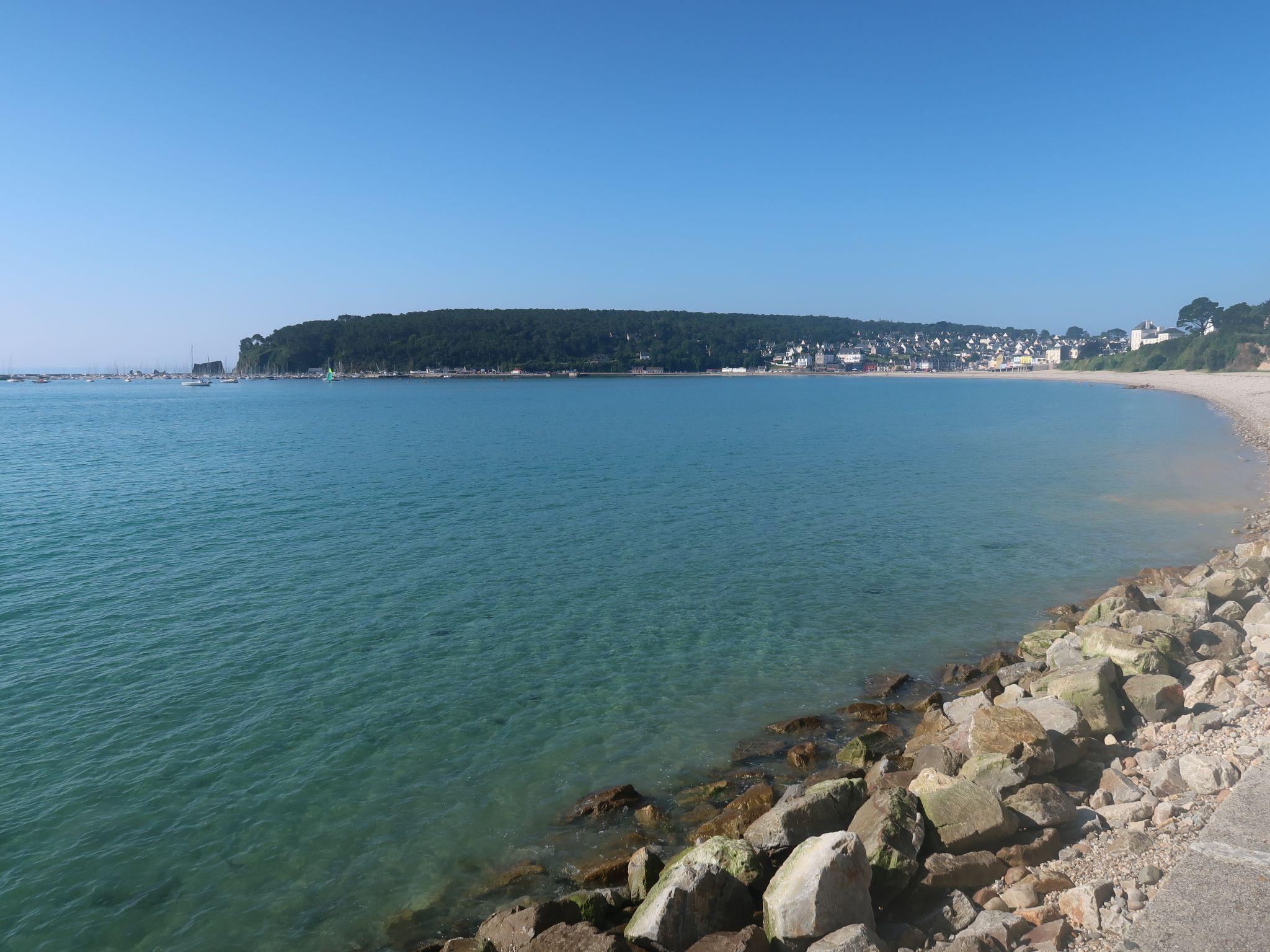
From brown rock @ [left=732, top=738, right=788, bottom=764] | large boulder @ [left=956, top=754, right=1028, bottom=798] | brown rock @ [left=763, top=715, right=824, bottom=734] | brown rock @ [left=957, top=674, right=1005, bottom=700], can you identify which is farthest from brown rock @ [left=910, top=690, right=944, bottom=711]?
large boulder @ [left=956, top=754, right=1028, bottom=798]

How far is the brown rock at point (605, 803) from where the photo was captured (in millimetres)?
10195

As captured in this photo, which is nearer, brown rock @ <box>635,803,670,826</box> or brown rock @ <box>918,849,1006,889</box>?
brown rock @ <box>918,849,1006,889</box>

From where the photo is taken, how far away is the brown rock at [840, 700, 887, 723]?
1280 cm

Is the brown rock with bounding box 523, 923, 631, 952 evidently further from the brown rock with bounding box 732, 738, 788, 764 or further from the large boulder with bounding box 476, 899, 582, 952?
the brown rock with bounding box 732, 738, 788, 764

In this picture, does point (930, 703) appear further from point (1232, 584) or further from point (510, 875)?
point (1232, 584)

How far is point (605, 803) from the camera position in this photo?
1030 centimetres

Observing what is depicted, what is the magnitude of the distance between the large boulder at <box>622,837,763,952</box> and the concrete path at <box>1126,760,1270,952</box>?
3.23 meters

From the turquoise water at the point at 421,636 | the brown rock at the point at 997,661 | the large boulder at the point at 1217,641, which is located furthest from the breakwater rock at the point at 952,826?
the brown rock at the point at 997,661

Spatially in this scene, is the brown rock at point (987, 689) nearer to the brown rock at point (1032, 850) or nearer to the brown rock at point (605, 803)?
the brown rock at point (1032, 850)

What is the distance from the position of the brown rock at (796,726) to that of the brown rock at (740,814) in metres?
2.00

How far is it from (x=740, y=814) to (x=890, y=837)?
247 centimetres

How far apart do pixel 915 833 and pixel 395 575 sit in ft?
52.8

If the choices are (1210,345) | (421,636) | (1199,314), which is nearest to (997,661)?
(421,636)

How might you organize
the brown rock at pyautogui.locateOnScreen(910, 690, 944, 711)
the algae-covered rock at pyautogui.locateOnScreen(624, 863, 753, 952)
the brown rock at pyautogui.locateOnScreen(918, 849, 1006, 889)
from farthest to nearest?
the brown rock at pyautogui.locateOnScreen(910, 690, 944, 711) < the brown rock at pyautogui.locateOnScreen(918, 849, 1006, 889) < the algae-covered rock at pyautogui.locateOnScreen(624, 863, 753, 952)
